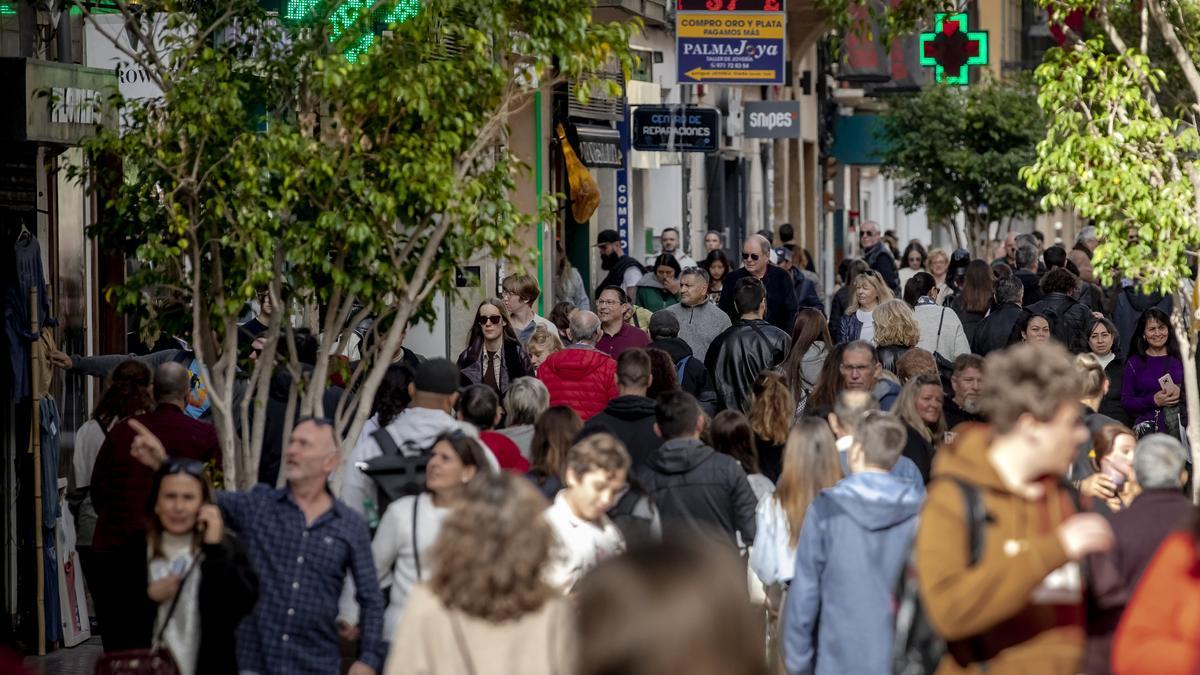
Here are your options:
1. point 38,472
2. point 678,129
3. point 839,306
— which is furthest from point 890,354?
point 678,129

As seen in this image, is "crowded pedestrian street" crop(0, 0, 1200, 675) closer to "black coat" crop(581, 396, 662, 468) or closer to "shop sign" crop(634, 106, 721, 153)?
"black coat" crop(581, 396, 662, 468)

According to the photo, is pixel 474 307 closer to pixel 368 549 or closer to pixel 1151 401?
pixel 1151 401

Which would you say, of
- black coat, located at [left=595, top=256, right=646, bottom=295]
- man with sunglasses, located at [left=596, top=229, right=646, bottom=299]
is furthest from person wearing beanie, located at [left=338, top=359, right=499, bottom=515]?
black coat, located at [left=595, top=256, right=646, bottom=295]

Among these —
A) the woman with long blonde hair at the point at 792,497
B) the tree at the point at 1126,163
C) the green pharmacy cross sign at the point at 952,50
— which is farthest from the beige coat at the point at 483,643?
the green pharmacy cross sign at the point at 952,50

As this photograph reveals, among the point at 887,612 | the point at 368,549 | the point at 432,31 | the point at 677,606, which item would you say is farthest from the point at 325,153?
the point at 677,606

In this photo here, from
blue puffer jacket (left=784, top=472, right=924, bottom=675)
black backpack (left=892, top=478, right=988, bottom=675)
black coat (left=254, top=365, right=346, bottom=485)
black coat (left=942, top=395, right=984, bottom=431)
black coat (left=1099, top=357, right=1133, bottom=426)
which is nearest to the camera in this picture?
black backpack (left=892, top=478, right=988, bottom=675)

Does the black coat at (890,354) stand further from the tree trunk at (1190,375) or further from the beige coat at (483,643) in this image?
the beige coat at (483,643)

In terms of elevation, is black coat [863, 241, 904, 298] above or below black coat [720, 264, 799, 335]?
above

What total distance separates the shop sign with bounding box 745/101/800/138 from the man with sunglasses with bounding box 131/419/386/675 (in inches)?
856

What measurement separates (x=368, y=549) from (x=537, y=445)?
198cm

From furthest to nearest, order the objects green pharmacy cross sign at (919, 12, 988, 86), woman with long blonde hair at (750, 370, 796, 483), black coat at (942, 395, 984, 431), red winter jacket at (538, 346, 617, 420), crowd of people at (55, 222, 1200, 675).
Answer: green pharmacy cross sign at (919, 12, 988, 86) < red winter jacket at (538, 346, 617, 420) < black coat at (942, 395, 984, 431) < woman with long blonde hair at (750, 370, 796, 483) < crowd of people at (55, 222, 1200, 675)

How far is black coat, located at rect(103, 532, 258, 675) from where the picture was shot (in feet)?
22.8

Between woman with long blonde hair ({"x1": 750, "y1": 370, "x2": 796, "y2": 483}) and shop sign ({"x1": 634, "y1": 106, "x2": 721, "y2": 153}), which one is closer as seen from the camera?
woman with long blonde hair ({"x1": 750, "y1": 370, "x2": 796, "y2": 483})

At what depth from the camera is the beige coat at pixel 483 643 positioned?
16.9 ft
